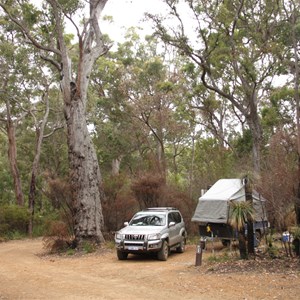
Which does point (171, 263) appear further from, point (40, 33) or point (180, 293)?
point (40, 33)

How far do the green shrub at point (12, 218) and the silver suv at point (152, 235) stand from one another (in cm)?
1370

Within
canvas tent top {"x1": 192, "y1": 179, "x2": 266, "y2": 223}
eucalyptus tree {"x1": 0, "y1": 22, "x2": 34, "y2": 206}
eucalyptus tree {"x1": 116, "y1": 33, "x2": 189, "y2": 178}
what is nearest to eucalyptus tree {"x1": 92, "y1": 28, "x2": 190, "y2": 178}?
eucalyptus tree {"x1": 116, "y1": 33, "x2": 189, "y2": 178}

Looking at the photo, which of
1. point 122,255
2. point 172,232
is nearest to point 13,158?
point 122,255

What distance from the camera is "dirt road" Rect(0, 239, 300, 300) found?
30.1 ft

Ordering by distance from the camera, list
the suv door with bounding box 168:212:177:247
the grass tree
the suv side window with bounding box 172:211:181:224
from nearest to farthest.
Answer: the grass tree → the suv door with bounding box 168:212:177:247 → the suv side window with bounding box 172:211:181:224

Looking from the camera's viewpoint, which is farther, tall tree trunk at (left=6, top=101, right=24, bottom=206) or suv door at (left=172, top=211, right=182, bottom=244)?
tall tree trunk at (left=6, top=101, right=24, bottom=206)

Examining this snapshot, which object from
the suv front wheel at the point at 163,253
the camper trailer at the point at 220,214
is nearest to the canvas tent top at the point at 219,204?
the camper trailer at the point at 220,214

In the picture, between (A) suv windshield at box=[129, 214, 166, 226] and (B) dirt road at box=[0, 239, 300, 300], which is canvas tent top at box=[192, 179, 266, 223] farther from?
(B) dirt road at box=[0, 239, 300, 300]

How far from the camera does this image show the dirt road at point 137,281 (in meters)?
9.17

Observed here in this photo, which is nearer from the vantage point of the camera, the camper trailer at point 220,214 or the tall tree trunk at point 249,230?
the tall tree trunk at point 249,230

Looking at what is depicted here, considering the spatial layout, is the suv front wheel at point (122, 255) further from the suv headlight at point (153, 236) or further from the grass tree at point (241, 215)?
the grass tree at point (241, 215)

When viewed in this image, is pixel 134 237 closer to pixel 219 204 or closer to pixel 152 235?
pixel 152 235

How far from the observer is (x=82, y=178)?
1900 cm

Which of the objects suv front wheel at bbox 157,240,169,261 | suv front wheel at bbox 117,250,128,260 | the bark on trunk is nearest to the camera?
suv front wheel at bbox 157,240,169,261
